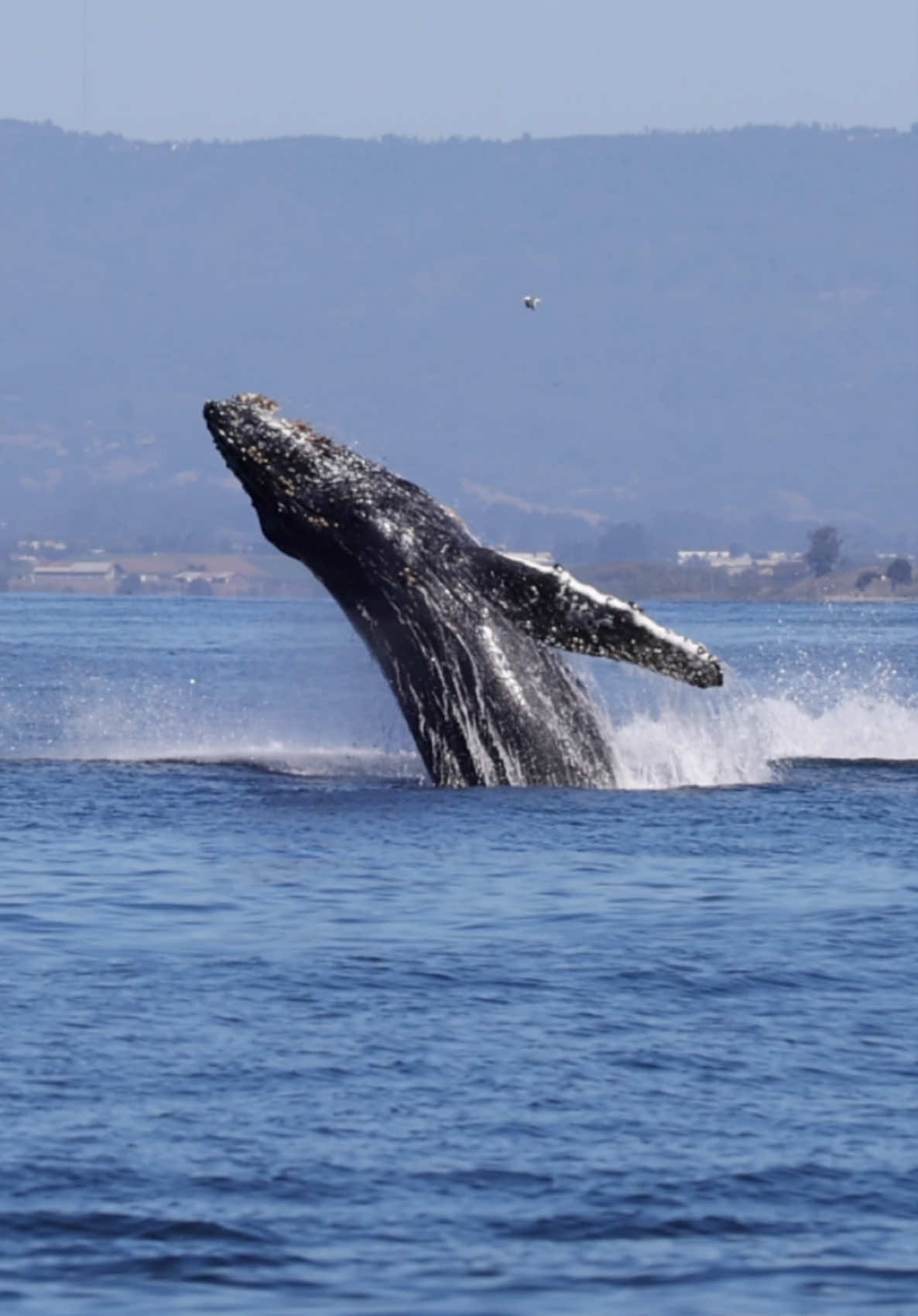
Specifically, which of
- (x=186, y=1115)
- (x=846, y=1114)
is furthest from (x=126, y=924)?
(x=846, y=1114)

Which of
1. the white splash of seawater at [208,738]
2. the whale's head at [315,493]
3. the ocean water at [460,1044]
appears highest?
the whale's head at [315,493]

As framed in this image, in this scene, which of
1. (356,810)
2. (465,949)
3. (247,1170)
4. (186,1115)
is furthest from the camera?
(356,810)

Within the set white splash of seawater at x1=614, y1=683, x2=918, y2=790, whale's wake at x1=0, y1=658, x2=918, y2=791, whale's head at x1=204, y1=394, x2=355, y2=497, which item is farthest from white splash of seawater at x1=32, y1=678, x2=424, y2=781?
whale's head at x1=204, y1=394, x2=355, y2=497

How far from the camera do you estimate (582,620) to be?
1888 cm

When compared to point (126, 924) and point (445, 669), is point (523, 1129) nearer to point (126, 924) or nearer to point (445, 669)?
point (126, 924)

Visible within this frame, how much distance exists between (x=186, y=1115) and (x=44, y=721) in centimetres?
2576

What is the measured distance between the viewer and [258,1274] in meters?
8.27

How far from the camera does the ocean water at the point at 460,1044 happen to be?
27.6 feet

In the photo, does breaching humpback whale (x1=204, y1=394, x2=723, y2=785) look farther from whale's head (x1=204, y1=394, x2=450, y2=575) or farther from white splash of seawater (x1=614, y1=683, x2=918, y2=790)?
white splash of seawater (x1=614, y1=683, x2=918, y2=790)

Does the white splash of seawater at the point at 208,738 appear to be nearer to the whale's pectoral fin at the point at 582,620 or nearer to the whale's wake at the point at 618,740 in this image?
the whale's wake at the point at 618,740

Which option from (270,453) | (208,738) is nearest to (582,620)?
(270,453)

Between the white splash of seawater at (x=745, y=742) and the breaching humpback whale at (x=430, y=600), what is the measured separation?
88 cm

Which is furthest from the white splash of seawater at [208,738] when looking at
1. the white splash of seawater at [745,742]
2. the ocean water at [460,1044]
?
the white splash of seawater at [745,742]

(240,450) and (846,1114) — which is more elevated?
(240,450)
